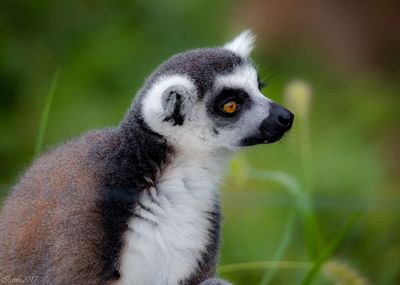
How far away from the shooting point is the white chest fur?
399 cm

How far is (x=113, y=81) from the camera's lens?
8.31 meters

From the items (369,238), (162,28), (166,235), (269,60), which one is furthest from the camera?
(269,60)

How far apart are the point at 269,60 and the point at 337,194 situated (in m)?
2.92

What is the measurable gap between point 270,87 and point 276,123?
4516mm

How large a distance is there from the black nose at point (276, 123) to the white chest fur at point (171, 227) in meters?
0.24

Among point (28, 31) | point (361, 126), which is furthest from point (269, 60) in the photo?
point (28, 31)

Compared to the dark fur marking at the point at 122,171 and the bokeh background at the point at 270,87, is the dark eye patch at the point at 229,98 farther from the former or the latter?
the bokeh background at the point at 270,87

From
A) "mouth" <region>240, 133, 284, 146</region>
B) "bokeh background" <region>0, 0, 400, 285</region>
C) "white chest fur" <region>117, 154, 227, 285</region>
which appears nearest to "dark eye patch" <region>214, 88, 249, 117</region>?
"mouth" <region>240, 133, 284, 146</region>

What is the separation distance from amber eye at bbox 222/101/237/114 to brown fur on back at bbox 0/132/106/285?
47 centimetres

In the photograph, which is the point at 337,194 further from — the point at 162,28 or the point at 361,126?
the point at 162,28

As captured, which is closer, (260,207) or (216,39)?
(260,207)

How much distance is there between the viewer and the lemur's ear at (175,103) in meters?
4.19

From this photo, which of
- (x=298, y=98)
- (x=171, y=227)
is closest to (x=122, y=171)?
(x=171, y=227)

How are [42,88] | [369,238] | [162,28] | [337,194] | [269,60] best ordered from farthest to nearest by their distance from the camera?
1. [269,60]
2. [162,28]
3. [42,88]
4. [337,194]
5. [369,238]
